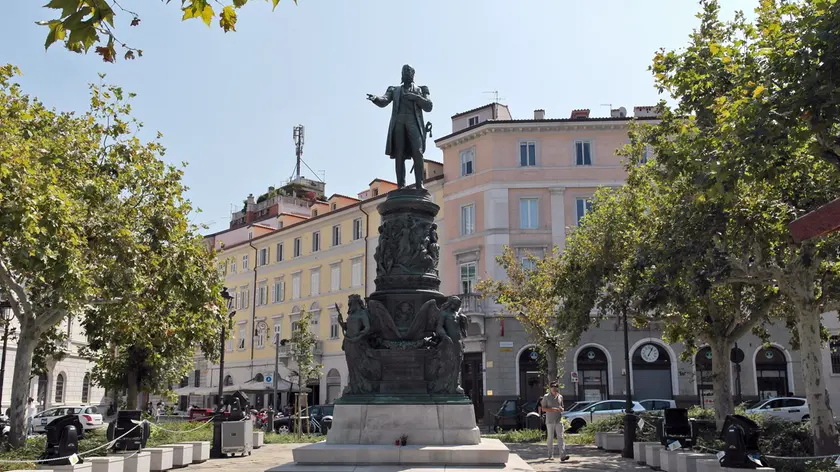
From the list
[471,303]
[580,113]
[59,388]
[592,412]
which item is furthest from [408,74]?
[59,388]

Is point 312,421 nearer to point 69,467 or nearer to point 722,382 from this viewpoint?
point 722,382

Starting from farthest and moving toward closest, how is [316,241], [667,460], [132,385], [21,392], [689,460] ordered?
1. [316,241]
2. [132,385]
3. [21,392]
4. [667,460]
5. [689,460]

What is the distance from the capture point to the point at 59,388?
49875 mm

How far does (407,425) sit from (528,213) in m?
31.7

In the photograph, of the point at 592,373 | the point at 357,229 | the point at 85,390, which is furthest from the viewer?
the point at 85,390

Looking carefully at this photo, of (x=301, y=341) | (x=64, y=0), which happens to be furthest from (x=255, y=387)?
(x=64, y=0)

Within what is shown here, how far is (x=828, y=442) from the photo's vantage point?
51.5 ft

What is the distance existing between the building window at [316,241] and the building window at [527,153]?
60.6 ft

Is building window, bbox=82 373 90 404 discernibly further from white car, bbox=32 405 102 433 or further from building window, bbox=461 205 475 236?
building window, bbox=461 205 475 236

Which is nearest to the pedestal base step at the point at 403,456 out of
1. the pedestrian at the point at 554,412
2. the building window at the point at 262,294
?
the pedestrian at the point at 554,412

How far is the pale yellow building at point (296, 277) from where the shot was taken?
169ft

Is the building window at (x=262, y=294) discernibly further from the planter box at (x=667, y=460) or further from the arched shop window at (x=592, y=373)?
the planter box at (x=667, y=460)

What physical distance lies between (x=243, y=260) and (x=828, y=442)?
54.6m

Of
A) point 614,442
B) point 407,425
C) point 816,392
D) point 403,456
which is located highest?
point 816,392
